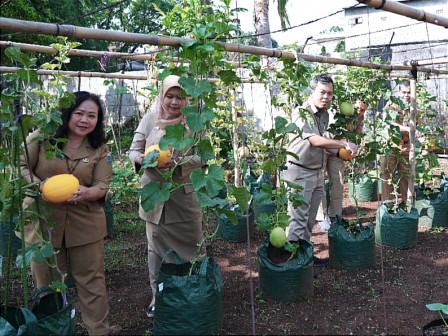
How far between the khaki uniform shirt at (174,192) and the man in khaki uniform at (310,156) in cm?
110

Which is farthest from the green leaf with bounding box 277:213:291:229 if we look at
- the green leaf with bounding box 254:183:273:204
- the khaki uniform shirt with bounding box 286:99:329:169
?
the khaki uniform shirt with bounding box 286:99:329:169

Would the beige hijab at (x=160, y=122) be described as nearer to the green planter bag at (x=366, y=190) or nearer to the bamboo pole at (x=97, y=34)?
the bamboo pole at (x=97, y=34)

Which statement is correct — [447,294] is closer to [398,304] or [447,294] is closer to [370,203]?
[398,304]

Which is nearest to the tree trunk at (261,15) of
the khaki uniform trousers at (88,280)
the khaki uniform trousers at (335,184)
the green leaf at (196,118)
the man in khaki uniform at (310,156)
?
the khaki uniform trousers at (335,184)

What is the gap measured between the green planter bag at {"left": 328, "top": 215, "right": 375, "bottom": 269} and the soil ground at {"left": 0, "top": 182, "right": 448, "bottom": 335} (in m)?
0.07

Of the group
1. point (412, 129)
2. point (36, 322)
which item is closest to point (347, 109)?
point (412, 129)

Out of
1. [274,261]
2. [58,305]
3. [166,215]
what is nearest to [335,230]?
[274,261]

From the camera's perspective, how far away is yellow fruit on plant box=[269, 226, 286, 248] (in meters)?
3.12

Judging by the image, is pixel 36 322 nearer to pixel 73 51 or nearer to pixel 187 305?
pixel 187 305

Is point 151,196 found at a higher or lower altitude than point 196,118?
lower

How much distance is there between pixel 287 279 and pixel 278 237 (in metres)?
0.30

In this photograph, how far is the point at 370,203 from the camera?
657 centimetres

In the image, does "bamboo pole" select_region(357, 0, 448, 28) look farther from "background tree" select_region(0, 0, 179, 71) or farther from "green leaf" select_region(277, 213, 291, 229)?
"background tree" select_region(0, 0, 179, 71)

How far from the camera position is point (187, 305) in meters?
2.34
